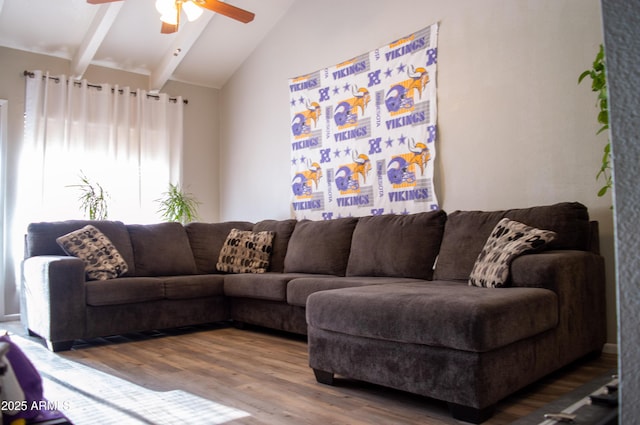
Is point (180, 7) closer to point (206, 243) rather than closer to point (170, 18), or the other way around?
point (170, 18)

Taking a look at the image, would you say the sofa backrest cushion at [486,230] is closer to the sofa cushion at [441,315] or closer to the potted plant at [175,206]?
the sofa cushion at [441,315]

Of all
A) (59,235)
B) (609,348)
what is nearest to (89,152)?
(59,235)

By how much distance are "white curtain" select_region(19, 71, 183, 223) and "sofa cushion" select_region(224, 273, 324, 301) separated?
1931mm

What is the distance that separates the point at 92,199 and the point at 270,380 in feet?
10.9

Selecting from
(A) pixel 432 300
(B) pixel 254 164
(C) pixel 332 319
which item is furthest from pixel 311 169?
(A) pixel 432 300

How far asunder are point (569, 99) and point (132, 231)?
11.5ft

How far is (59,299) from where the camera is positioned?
10.5 ft

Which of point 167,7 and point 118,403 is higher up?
point 167,7

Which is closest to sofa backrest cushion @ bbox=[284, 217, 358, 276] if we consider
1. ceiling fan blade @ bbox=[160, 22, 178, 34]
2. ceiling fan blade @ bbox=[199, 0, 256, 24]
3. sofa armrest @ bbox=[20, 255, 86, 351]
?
sofa armrest @ bbox=[20, 255, 86, 351]

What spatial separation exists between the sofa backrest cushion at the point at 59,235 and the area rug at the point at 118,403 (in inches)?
53.0

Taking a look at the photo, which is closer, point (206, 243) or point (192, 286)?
point (192, 286)

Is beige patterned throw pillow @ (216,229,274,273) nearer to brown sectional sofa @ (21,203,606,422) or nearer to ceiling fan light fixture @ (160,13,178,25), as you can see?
brown sectional sofa @ (21,203,606,422)

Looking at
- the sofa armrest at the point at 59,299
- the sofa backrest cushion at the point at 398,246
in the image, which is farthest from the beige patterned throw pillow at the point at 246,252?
the sofa armrest at the point at 59,299

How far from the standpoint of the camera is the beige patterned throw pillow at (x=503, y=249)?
8.02 feet
